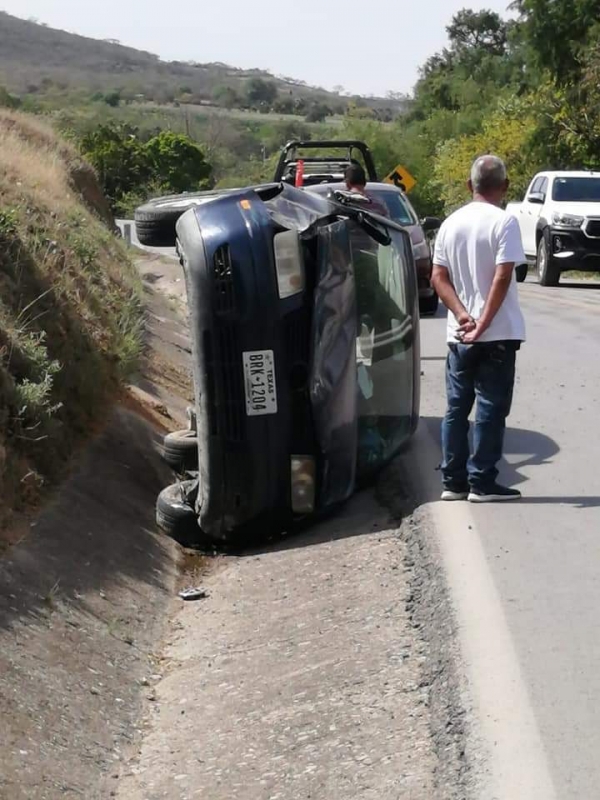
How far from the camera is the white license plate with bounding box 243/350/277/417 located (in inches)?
308

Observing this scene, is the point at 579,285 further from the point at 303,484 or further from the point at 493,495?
the point at 303,484

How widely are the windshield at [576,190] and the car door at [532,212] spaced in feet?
1.02

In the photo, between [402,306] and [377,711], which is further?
[402,306]

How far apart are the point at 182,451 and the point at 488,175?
2859 mm

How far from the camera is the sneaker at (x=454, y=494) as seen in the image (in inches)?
323

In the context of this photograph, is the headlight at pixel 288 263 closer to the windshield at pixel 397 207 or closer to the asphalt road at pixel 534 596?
the asphalt road at pixel 534 596

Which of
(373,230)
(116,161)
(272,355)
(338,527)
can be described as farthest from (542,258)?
(116,161)

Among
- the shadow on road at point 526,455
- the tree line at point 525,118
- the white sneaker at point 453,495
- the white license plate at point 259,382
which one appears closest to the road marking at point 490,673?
the white sneaker at point 453,495

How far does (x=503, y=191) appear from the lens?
7941mm

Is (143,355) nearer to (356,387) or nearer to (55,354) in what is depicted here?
(55,354)

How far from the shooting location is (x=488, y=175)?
7.86 m

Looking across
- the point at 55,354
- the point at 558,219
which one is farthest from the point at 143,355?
the point at 558,219

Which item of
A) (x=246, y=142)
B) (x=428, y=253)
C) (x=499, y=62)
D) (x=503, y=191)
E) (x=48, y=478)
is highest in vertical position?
(x=503, y=191)

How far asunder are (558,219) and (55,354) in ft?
53.8
